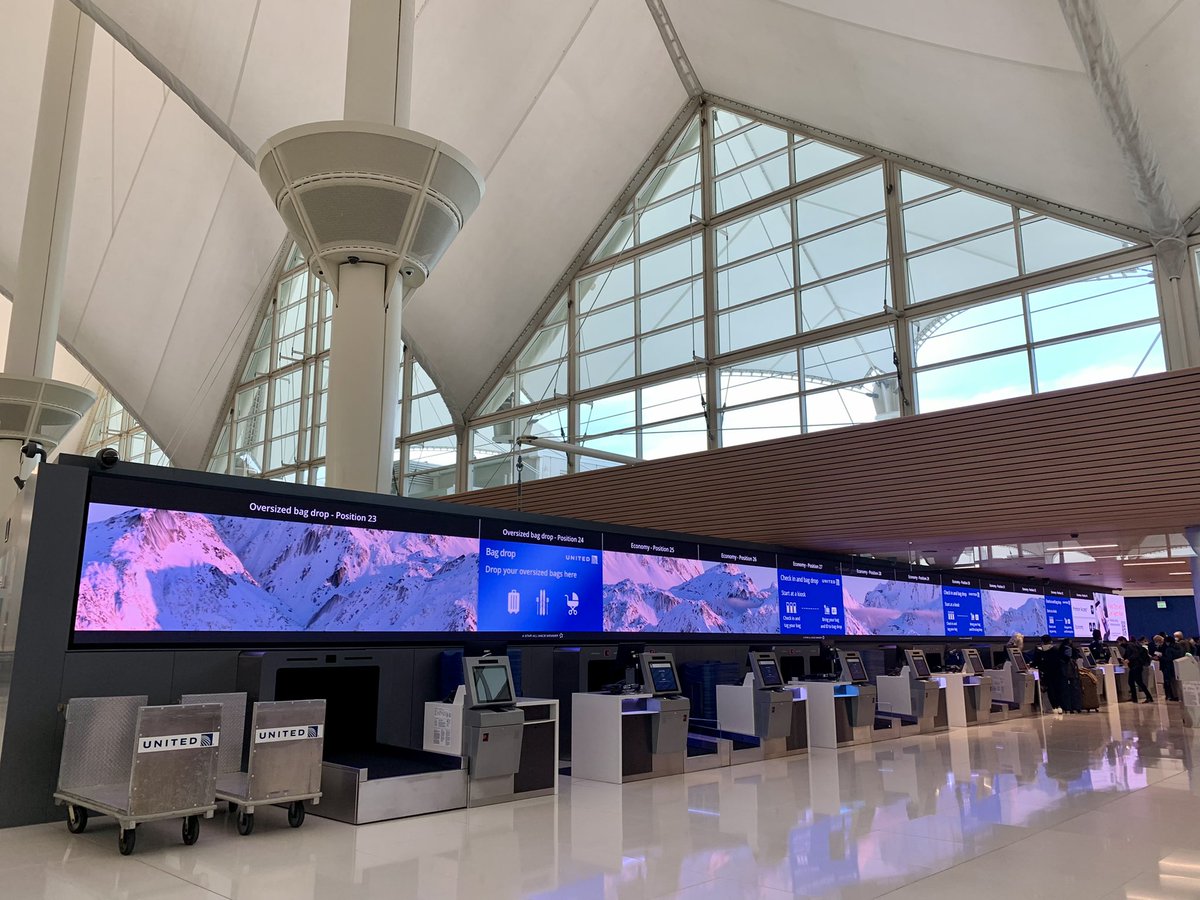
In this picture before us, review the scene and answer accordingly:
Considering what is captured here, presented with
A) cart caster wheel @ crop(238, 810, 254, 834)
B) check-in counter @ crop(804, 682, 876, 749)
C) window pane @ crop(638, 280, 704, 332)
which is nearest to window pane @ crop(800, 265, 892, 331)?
window pane @ crop(638, 280, 704, 332)

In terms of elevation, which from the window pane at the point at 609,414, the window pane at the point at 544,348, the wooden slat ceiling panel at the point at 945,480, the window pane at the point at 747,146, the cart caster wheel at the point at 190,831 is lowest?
the cart caster wheel at the point at 190,831

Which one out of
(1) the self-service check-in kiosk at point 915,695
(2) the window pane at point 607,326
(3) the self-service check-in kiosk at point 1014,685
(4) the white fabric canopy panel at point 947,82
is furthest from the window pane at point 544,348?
(3) the self-service check-in kiosk at point 1014,685

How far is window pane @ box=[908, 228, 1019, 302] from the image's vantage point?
549 inches

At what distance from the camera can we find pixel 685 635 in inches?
441

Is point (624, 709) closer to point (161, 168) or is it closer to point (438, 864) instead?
point (438, 864)

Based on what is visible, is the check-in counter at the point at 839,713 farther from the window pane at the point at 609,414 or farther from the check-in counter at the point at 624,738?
the window pane at the point at 609,414

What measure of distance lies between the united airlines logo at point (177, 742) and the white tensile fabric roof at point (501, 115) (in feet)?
36.7

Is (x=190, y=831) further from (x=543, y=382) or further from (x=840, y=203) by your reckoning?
(x=543, y=382)

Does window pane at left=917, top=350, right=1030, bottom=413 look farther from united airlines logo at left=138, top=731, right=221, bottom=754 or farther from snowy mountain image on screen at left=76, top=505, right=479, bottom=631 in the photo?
united airlines logo at left=138, top=731, right=221, bottom=754

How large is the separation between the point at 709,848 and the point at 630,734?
2930 mm

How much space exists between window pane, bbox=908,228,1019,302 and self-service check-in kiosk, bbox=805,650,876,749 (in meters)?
6.83

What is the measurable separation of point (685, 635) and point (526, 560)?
9.96ft

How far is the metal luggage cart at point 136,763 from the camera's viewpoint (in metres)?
4.89

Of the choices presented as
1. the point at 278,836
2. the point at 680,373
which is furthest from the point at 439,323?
the point at 278,836
